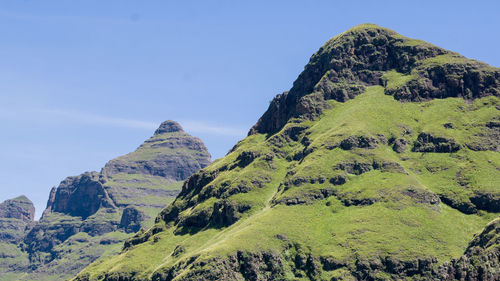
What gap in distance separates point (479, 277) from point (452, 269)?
45.3 feet

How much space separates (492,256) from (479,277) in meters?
9.85

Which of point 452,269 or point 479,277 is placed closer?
point 479,277

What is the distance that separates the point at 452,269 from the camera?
198 m

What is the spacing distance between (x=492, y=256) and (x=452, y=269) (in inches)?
559

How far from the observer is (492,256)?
190 metres

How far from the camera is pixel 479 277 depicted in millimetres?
184500
